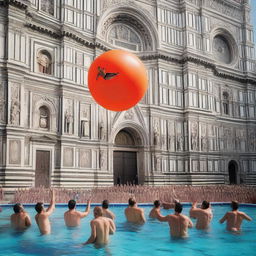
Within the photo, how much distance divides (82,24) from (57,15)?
7.55 ft

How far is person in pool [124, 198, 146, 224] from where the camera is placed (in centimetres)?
1204

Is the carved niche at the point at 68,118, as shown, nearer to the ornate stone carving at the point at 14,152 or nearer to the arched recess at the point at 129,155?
the ornate stone carving at the point at 14,152

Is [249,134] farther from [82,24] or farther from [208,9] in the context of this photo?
[82,24]

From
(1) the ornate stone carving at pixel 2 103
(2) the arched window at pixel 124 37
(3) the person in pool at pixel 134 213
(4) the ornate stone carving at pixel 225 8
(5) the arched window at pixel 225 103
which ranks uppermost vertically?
(4) the ornate stone carving at pixel 225 8

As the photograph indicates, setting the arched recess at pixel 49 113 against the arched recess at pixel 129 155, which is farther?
the arched recess at pixel 129 155

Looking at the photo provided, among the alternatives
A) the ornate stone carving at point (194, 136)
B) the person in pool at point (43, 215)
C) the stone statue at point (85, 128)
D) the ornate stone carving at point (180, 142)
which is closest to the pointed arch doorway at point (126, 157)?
the stone statue at point (85, 128)

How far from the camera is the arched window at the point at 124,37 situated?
32.4 meters

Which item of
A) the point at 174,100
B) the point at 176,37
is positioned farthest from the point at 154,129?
the point at 176,37

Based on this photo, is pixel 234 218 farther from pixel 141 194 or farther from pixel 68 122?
pixel 68 122

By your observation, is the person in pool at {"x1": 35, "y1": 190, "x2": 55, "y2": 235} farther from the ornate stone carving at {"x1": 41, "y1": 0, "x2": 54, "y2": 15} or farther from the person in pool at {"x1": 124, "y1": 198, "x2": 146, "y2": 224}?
the ornate stone carving at {"x1": 41, "y1": 0, "x2": 54, "y2": 15}

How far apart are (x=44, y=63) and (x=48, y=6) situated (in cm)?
482

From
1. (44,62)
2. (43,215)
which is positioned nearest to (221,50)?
(44,62)

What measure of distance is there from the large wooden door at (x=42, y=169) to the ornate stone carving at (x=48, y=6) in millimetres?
11448

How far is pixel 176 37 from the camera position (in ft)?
115
